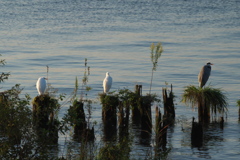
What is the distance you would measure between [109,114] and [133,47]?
2361 centimetres

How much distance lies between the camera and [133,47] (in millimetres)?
44531

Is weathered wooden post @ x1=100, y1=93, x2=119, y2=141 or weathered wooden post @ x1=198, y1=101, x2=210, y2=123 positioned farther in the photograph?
weathered wooden post @ x1=198, y1=101, x2=210, y2=123

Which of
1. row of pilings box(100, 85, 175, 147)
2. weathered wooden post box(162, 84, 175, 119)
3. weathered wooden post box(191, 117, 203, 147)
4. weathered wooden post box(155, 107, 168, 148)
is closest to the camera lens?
weathered wooden post box(155, 107, 168, 148)

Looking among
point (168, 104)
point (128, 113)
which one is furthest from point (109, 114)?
point (168, 104)

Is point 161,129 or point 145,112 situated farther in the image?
point 145,112

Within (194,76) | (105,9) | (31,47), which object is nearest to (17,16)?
(105,9)

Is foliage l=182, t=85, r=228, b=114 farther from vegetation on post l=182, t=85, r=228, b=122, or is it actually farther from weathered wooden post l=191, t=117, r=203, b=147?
weathered wooden post l=191, t=117, r=203, b=147

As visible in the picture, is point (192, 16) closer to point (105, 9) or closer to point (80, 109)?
point (105, 9)

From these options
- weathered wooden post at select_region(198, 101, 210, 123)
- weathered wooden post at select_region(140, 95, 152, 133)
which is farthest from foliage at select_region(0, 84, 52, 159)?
weathered wooden post at select_region(198, 101, 210, 123)

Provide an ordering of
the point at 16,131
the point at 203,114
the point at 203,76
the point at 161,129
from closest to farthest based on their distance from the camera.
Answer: the point at 16,131 → the point at 161,129 → the point at 203,114 → the point at 203,76

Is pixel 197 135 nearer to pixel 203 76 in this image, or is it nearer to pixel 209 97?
pixel 209 97

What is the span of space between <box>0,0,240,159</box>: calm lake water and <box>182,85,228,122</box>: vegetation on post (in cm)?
68

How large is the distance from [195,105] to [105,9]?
52.7m

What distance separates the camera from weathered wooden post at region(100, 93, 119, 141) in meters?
20.7
